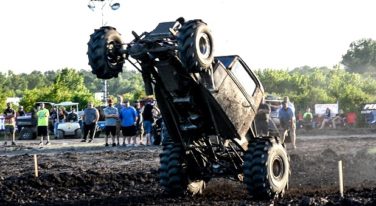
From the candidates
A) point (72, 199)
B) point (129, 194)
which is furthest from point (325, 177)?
point (72, 199)

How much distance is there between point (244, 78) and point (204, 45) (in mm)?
2100

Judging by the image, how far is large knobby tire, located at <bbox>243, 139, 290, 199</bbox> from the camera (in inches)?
484

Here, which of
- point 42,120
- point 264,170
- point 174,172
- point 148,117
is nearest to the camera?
point 264,170

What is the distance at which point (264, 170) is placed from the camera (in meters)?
12.3

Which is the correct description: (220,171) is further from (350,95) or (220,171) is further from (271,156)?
(350,95)

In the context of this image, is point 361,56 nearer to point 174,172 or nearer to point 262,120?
point 262,120

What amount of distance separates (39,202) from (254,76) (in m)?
4.61

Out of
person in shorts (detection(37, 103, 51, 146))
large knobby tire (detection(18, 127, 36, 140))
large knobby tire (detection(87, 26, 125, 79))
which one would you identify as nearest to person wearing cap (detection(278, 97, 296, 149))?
person in shorts (detection(37, 103, 51, 146))

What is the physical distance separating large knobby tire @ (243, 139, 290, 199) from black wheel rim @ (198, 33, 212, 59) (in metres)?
2.12

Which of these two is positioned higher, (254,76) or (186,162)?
(254,76)

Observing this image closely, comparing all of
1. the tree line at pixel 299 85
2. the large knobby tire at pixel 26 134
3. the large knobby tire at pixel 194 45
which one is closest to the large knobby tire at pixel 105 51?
the large knobby tire at pixel 194 45

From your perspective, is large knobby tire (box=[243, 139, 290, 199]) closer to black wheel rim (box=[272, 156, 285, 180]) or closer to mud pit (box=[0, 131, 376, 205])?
black wheel rim (box=[272, 156, 285, 180])

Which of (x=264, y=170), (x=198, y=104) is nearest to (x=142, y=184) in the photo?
(x=198, y=104)

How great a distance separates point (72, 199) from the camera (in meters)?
13.7
